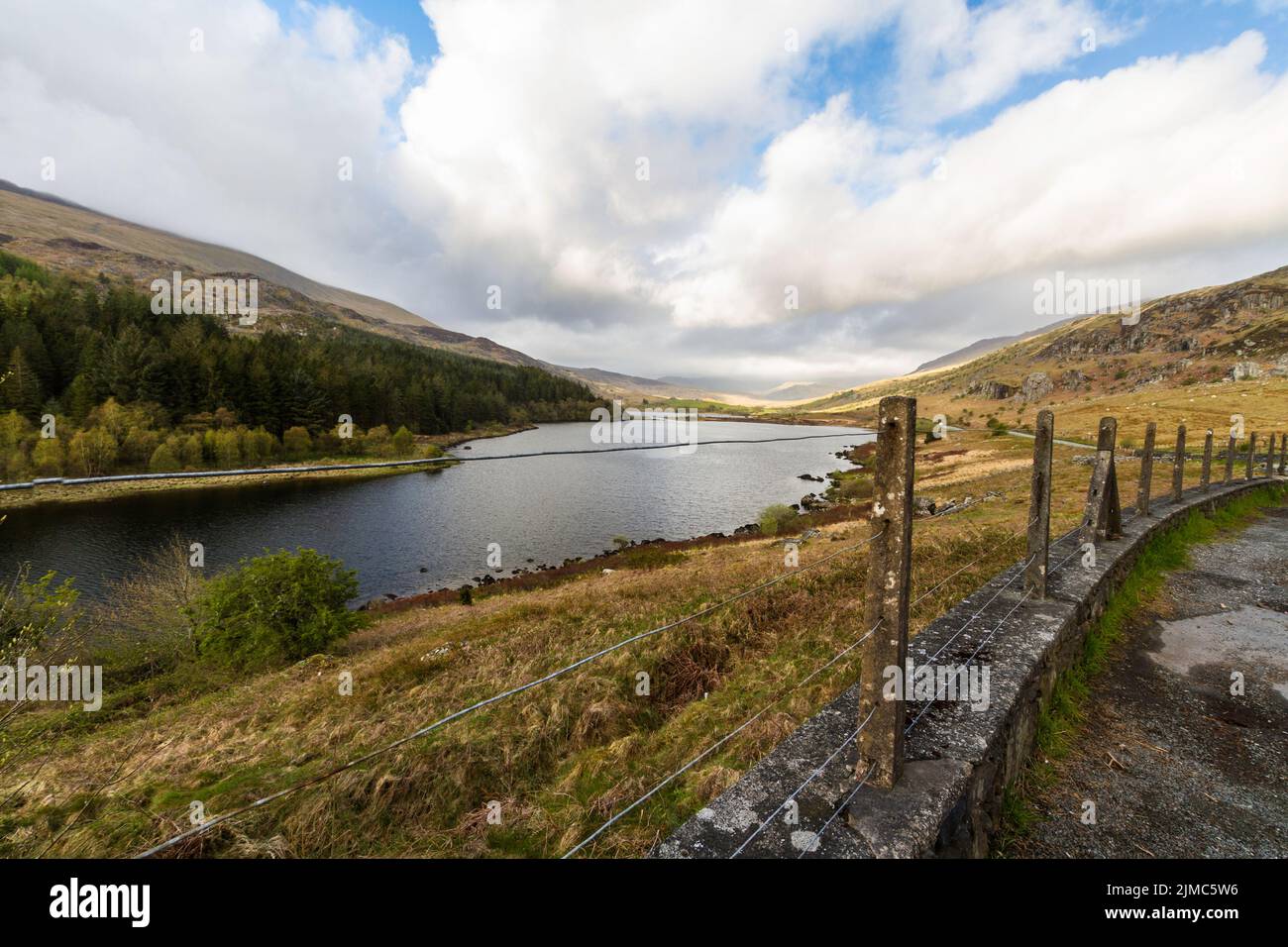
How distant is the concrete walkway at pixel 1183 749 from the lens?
389 cm

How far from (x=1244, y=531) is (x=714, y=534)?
26830 millimetres

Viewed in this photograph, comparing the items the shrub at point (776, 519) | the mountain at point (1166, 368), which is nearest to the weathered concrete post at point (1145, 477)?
the shrub at point (776, 519)

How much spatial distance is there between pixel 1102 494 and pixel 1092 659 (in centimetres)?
412

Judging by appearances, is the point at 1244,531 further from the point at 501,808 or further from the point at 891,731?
the point at 501,808

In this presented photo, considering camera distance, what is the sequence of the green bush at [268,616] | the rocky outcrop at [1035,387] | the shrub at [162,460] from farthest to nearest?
the rocky outcrop at [1035,387]
the shrub at [162,460]
the green bush at [268,616]

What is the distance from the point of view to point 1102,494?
29.7 feet

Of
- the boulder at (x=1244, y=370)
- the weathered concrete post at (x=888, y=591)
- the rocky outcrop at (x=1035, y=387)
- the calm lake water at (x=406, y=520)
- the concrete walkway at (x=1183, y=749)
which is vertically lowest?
the calm lake water at (x=406, y=520)

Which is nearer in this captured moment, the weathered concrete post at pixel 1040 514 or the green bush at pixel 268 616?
the weathered concrete post at pixel 1040 514

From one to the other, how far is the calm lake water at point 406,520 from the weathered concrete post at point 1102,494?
14.5m

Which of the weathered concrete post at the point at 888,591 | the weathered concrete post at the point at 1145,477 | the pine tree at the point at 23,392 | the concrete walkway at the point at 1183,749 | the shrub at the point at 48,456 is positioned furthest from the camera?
the pine tree at the point at 23,392

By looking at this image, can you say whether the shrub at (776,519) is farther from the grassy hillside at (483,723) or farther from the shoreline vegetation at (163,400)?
the shoreline vegetation at (163,400)

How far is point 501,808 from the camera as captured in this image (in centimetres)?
662

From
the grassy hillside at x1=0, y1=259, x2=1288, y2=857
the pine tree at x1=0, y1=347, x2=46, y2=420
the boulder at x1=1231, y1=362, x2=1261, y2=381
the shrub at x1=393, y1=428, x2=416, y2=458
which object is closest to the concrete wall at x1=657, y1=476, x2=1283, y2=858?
the grassy hillside at x1=0, y1=259, x2=1288, y2=857

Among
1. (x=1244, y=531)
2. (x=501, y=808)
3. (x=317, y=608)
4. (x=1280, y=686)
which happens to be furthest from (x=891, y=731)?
(x=317, y=608)
